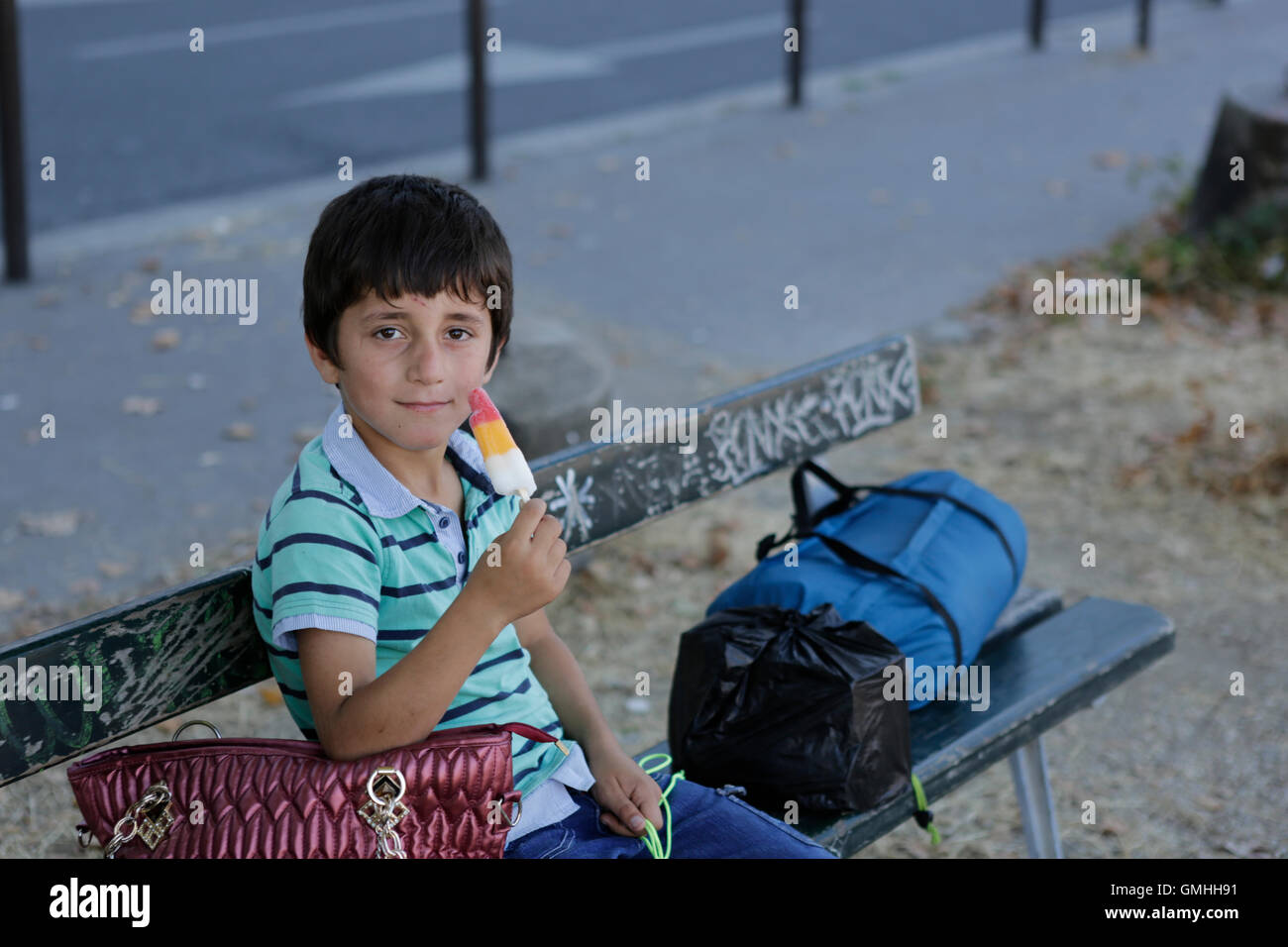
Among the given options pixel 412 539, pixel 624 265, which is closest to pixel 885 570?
pixel 412 539

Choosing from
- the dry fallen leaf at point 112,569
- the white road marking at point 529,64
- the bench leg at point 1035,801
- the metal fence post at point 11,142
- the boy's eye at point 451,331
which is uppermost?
the white road marking at point 529,64

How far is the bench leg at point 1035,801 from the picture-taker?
3.03 meters

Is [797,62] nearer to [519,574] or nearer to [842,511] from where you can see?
[842,511]

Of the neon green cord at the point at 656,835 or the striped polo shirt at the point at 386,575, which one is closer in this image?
the striped polo shirt at the point at 386,575

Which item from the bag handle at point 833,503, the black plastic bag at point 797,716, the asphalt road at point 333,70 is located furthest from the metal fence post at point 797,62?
the black plastic bag at point 797,716

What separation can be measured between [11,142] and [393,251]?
14.9ft

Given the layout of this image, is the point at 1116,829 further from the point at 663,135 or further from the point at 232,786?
the point at 663,135

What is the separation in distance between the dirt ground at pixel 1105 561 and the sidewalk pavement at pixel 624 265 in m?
0.56

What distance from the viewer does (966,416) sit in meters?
5.34

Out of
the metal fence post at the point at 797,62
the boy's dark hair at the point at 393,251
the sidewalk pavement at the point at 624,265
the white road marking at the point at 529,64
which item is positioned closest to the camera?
the boy's dark hair at the point at 393,251

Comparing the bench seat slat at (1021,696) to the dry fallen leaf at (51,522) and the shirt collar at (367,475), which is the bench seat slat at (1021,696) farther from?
the dry fallen leaf at (51,522)
